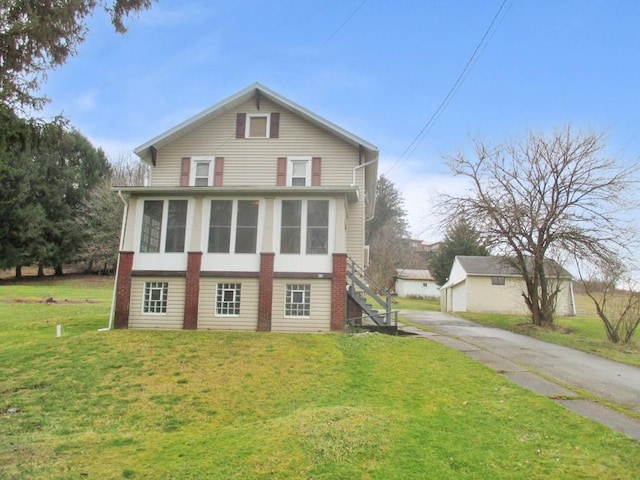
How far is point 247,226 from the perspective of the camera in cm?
1416

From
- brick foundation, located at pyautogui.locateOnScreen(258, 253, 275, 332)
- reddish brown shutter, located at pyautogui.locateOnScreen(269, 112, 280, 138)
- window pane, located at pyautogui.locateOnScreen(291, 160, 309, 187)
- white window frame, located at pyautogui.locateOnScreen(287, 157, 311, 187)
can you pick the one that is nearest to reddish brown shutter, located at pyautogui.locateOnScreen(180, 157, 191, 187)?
reddish brown shutter, located at pyautogui.locateOnScreen(269, 112, 280, 138)

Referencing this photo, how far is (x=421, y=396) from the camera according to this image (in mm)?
7027

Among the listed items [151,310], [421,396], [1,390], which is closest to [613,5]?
[421,396]

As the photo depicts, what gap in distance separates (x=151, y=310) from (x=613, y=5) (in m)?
14.2

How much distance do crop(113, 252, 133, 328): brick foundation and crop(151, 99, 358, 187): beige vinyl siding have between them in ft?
12.3

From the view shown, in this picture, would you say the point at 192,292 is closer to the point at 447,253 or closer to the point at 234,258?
the point at 234,258

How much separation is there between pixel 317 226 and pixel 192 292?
4552 millimetres

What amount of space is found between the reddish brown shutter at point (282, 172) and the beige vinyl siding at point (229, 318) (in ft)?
13.8

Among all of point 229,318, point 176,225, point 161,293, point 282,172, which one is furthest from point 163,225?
point 282,172

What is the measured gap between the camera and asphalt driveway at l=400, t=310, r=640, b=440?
6.64m

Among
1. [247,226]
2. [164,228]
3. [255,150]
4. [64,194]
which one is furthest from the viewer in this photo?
[64,194]

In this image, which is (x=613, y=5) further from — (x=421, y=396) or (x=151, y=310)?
(x=151, y=310)

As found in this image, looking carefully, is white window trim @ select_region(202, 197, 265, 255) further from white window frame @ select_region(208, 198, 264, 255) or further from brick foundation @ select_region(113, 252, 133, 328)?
brick foundation @ select_region(113, 252, 133, 328)

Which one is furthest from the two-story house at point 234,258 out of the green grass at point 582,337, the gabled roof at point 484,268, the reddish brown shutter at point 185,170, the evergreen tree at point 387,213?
the evergreen tree at point 387,213
